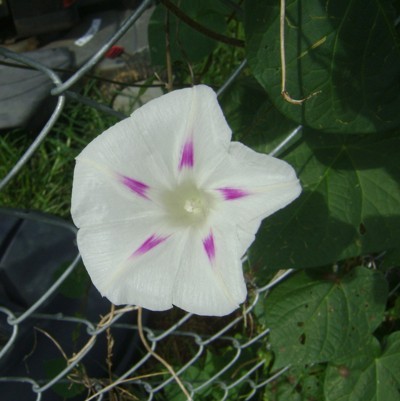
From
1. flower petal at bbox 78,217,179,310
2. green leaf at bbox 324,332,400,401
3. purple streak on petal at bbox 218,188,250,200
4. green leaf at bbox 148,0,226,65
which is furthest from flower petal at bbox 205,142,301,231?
green leaf at bbox 324,332,400,401


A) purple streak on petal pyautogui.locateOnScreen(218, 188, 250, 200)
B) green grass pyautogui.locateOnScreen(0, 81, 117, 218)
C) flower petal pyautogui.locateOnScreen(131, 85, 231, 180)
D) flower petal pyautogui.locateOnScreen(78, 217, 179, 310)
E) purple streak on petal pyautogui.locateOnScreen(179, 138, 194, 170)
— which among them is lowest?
green grass pyautogui.locateOnScreen(0, 81, 117, 218)

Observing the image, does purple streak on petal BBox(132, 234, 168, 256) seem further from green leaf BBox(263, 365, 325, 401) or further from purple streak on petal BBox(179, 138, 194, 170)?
green leaf BBox(263, 365, 325, 401)

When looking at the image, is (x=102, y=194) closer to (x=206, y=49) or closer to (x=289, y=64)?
(x=289, y=64)

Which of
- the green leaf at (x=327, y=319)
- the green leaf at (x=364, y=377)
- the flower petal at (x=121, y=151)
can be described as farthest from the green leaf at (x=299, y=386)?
the flower petal at (x=121, y=151)

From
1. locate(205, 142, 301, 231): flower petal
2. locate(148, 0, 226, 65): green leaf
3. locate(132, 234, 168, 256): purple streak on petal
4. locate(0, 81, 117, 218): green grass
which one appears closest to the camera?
locate(205, 142, 301, 231): flower petal

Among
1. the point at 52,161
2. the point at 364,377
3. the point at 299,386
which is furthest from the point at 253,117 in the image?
the point at 52,161

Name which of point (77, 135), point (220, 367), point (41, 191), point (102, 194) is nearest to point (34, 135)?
point (77, 135)

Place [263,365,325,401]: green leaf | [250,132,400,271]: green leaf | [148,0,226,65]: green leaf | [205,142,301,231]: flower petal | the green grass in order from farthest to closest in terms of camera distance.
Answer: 1. the green grass
2. [263,365,325,401]: green leaf
3. [148,0,226,65]: green leaf
4. [250,132,400,271]: green leaf
5. [205,142,301,231]: flower petal

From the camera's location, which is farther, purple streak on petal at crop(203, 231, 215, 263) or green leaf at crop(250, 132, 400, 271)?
green leaf at crop(250, 132, 400, 271)
